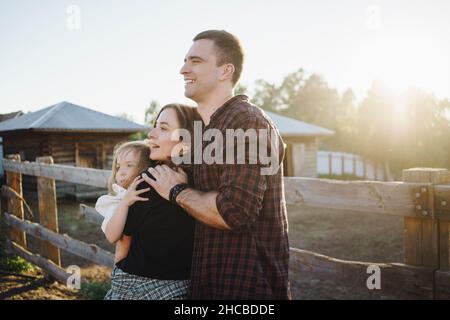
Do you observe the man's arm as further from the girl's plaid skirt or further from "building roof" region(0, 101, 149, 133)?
"building roof" region(0, 101, 149, 133)

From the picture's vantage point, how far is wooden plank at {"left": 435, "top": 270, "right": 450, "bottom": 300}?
6.75 feet

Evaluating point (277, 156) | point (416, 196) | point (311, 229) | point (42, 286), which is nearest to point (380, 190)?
point (416, 196)

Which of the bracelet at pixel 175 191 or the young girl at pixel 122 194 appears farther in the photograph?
the young girl at pixel 122 194

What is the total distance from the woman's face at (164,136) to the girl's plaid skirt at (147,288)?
0.66 meters

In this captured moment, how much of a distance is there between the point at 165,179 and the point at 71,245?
3.23m

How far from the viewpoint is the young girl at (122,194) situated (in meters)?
1.97

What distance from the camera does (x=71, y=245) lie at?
14.9ft

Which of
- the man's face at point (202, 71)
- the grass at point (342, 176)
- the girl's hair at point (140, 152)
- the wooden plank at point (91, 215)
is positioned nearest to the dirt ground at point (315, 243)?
the wooden plank at point (91, 215)

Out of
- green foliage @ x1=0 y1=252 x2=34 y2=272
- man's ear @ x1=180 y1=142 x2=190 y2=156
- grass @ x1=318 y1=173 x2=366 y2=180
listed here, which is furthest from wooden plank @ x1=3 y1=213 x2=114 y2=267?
grass @ x1=318 y1=173 x2=366 y2=180

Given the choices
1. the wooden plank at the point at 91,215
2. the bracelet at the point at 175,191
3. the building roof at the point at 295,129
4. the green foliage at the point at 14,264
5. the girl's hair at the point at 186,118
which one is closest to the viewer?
the bracelet at the point at 175,191

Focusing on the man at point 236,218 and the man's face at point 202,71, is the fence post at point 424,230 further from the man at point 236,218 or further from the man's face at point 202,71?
the man's face at point 202,71

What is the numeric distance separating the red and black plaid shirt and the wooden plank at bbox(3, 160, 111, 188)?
7.43ft

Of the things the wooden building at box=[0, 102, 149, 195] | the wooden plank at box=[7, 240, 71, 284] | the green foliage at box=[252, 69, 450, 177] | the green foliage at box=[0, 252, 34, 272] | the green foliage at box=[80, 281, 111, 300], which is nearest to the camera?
the green foliage at box=[80, 281, 111, 300]

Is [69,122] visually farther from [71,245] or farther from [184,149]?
[184,149]
